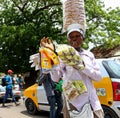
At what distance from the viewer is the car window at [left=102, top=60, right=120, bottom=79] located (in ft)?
23.1

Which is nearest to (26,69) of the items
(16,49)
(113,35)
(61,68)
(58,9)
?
(16,49)

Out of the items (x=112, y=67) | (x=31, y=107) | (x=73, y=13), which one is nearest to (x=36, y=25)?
(x=31, y=107)

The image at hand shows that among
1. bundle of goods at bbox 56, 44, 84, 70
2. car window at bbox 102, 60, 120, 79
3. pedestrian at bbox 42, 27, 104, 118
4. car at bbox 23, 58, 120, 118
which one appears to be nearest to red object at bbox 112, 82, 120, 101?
car at bbox 23, 58, 120, 118

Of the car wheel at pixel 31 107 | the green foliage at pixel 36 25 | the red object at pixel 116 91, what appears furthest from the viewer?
the green foliage at pixel 36 25

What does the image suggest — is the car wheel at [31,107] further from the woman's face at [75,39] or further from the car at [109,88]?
the woman's face at [75,39]

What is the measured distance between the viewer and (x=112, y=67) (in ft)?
23.8

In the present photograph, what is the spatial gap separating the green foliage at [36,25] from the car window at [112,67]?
19.2 m

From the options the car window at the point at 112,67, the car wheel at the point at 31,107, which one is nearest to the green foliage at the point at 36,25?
the car wheel at the point at 31,107

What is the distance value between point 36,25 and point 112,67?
826 inches

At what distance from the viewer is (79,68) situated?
115 inches

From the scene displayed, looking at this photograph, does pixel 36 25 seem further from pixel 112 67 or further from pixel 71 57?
pixel 71 57

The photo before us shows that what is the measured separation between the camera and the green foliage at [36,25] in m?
26.8

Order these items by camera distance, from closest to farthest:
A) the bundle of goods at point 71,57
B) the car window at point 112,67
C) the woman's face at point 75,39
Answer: the bundle of goods at point 71,57, the woman's face at point 75,39, the car window at point 112,67

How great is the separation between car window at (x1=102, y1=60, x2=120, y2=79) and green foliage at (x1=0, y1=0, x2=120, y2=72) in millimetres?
19232
